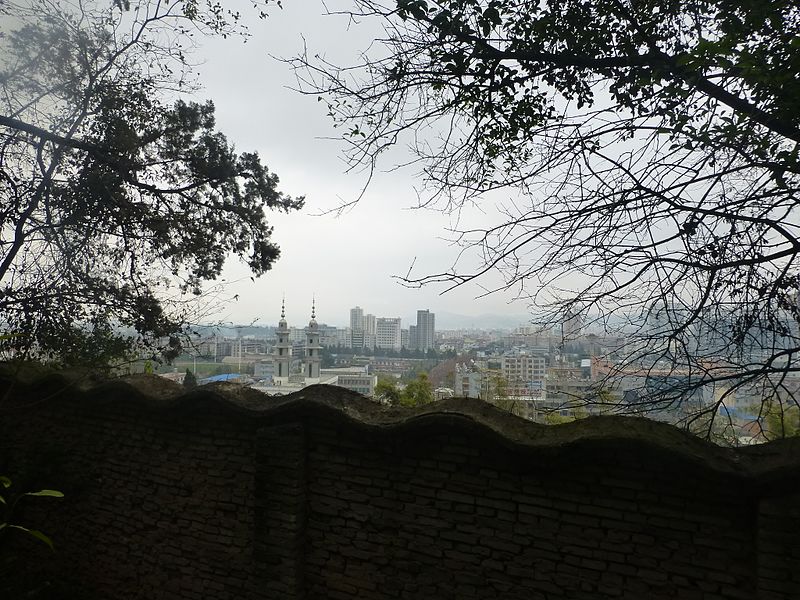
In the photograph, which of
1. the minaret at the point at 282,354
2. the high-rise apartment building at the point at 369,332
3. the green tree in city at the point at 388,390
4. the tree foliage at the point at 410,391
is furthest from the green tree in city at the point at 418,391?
the high-rise apartment building at the point at 369,332

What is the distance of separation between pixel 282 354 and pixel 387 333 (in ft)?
19.1

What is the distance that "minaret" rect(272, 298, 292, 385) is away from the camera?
29.6 feet

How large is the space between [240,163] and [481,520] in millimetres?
6638

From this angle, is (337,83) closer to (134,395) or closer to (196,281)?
(134,395)

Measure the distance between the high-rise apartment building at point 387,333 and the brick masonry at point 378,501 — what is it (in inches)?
390

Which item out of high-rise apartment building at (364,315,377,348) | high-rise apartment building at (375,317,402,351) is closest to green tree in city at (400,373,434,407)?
high-rise apartment building at (375,317,402,351)

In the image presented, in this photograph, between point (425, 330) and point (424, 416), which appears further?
point (425, 330)

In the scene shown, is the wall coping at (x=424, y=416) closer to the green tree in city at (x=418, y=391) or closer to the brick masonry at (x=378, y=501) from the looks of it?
the brick masonry at (x=378, y=501)

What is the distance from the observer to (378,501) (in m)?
3.51

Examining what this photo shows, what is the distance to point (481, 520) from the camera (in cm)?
317

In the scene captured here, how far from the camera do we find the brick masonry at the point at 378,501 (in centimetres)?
262

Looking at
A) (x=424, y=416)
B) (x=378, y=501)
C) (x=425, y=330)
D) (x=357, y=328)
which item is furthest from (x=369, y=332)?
(x=424, y=416)

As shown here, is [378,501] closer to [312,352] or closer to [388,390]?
[388,390]

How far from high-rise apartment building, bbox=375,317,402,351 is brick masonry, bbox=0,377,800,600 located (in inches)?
390
